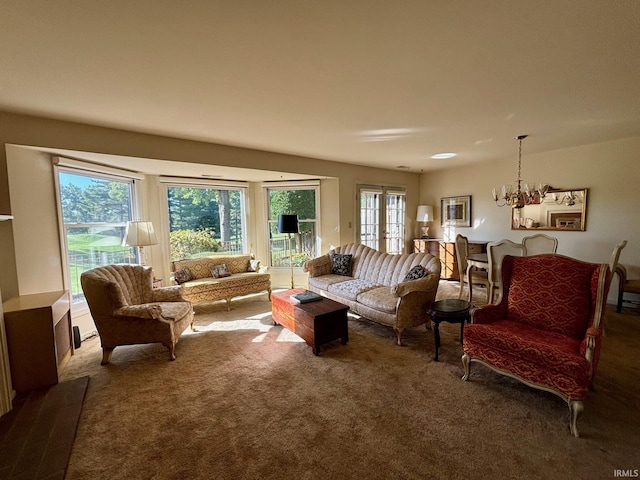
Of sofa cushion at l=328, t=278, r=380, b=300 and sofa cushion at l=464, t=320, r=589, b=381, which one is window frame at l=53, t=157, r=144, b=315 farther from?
sofa cushion at l=464, t=320, r=589, b=381

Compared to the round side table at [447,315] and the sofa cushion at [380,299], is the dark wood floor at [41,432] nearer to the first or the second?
the sofa cushion at [380,299]

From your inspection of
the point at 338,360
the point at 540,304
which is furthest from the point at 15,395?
the point at 540,304

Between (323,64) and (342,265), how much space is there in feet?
10.4

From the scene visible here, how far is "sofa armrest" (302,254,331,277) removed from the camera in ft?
15.3

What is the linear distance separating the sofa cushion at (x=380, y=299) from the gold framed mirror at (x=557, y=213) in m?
3.29

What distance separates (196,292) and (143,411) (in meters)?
2.21

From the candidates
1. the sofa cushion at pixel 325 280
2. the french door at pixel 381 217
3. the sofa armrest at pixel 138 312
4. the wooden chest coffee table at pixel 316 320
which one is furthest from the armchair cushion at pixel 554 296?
the french door at pixel 381 217

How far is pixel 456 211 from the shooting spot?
6270 mm

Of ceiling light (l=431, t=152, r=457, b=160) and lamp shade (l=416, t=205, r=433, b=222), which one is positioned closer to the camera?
ceiling light (l=431, t=152, r=457, b=160)

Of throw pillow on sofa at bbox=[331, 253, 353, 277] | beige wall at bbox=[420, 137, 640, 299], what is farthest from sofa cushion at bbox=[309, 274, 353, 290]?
beige wall at bbox=[420, 137, 640, 299]

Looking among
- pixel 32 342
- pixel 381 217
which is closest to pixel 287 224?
pixel 381 217

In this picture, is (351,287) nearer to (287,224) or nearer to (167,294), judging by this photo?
(287,224)

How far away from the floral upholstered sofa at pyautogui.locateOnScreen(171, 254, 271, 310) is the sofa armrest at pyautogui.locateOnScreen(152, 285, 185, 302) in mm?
514

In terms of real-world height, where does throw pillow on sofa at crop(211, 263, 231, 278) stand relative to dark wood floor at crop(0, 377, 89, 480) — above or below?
above
